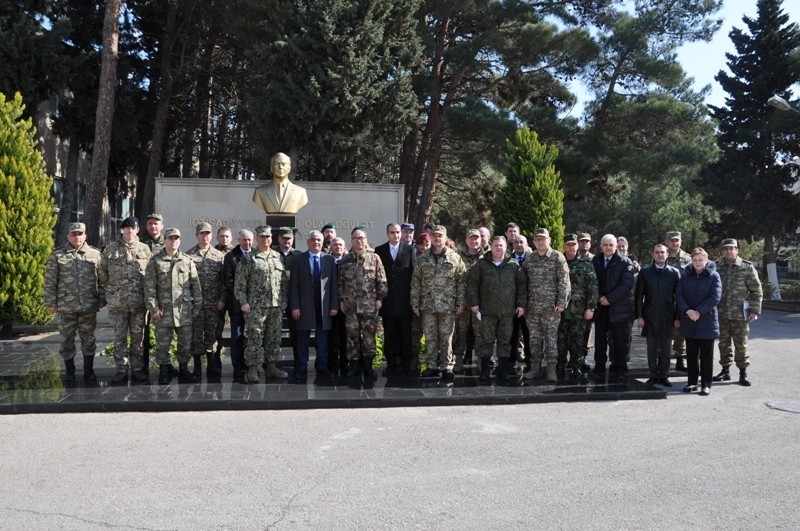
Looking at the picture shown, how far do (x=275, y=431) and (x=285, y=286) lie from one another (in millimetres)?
2315

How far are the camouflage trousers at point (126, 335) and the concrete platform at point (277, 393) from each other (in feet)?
0.94

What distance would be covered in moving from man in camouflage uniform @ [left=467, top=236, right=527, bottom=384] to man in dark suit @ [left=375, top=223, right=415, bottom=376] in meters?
0.79

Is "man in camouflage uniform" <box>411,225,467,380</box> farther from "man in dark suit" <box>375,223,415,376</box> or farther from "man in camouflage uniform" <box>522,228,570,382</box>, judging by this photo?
"man in camouflage uniform" <box>522,228,570,382</box>

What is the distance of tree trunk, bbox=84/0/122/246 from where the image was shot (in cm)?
1680

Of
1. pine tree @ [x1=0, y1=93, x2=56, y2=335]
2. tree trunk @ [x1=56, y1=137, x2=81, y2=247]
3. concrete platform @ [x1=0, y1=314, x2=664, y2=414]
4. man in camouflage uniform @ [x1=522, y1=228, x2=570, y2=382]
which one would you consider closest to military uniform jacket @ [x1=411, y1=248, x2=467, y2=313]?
man in camouflage uniform @ [x1=522, y1=228, x2=570, y2=382]

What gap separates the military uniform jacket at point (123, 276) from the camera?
6.86 meters

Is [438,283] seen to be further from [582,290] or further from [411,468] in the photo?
[411,468]

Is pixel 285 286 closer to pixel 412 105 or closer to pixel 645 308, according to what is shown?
pixel 645 308

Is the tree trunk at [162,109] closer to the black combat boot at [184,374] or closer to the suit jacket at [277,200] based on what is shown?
the suit jacket at [277,200]

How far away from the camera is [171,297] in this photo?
6809 millimetres

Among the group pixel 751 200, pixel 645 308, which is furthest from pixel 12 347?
pixel 751 200

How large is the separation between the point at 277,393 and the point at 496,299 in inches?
106

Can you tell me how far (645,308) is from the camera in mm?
7391

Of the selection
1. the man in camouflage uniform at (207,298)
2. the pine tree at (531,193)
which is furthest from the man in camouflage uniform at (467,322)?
the pine tree at (531,193)
